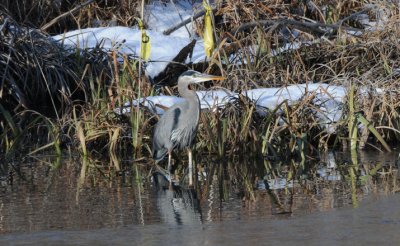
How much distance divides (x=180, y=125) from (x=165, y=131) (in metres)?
0.16

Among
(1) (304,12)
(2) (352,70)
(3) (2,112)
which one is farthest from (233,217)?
(1) (304,12)

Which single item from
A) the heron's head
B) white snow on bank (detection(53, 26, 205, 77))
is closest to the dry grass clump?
white snow on bank (detection(53, 26, 205, 77))

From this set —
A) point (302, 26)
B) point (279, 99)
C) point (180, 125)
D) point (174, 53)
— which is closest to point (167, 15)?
point (174, 53)

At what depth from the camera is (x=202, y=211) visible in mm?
7043

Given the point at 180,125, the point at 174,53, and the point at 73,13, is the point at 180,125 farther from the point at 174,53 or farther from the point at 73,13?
the point at 73,13

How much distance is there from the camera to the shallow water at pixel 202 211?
19.7ft

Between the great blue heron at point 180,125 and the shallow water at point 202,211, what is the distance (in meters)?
0.65

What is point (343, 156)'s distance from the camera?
9.66 metres

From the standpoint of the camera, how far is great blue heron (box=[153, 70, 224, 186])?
30.3 ft

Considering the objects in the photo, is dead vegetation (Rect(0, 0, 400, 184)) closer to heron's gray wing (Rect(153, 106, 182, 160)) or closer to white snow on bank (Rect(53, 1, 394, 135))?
white snow on bank (Rect(53, 1, 394, 135))

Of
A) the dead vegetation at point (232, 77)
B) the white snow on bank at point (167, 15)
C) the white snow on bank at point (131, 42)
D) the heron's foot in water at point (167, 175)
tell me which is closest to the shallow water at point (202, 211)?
the heron's foot in water at point (167, 175)

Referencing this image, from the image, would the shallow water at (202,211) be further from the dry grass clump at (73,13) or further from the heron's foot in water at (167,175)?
the dry grass clump at (73,13)

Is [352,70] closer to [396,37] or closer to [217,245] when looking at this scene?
[396,37]

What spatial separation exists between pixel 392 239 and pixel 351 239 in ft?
0.83
